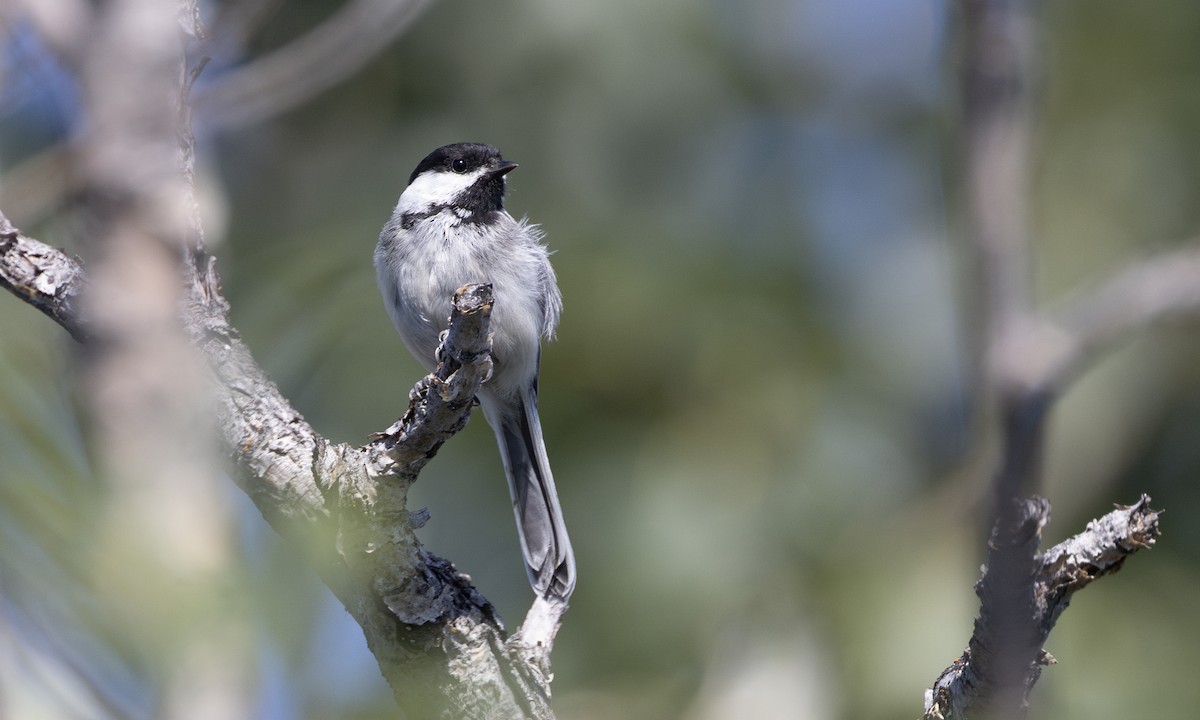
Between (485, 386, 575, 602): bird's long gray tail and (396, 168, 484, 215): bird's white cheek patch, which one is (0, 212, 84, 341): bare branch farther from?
(396, 168, 484, 215): bird's white cheek patch

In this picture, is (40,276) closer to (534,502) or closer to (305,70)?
(305,70)

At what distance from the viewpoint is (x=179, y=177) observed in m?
2.65

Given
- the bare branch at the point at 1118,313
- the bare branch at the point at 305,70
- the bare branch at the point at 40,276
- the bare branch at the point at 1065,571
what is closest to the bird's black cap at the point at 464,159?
the bare branch at the point at 305,70

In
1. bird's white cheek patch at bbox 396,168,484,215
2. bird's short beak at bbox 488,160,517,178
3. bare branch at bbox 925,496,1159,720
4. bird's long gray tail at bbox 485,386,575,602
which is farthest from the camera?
bird's short beak at bbox 488,160,517,178

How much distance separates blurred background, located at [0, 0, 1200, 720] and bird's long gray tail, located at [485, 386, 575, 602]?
698mm

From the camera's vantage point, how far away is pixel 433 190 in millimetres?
4586

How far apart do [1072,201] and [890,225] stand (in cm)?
104

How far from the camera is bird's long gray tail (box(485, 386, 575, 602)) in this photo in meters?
3.75

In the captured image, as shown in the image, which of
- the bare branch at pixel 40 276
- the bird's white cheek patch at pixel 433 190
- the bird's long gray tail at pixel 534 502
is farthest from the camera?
the bird's white cheek patch at pixel 433 190

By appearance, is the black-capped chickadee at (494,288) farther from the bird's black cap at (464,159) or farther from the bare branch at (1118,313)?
the bare branch at (1118,313)

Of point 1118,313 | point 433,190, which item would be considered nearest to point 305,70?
point 433,190

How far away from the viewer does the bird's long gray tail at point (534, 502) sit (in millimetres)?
3752

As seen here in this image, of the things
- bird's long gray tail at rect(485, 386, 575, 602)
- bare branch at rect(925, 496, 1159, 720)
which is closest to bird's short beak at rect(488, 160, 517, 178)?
bird's long gray tail at rect(485, 386, 575, 602)

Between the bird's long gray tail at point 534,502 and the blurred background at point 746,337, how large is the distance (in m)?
0.70
